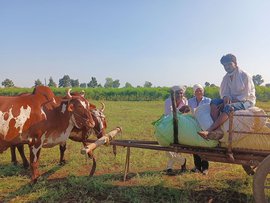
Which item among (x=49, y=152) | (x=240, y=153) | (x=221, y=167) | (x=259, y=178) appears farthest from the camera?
(x=49, y=152)

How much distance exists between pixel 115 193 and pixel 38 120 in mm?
2064

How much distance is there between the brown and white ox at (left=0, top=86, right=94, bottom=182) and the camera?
5.57m

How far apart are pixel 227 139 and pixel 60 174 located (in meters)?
3.92

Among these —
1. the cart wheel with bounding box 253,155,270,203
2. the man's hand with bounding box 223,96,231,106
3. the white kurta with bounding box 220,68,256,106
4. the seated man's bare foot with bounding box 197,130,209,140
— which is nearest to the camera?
the cart wheel with bounding box 253,155,270,203

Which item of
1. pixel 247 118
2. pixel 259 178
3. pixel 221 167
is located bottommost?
pixel 221 167

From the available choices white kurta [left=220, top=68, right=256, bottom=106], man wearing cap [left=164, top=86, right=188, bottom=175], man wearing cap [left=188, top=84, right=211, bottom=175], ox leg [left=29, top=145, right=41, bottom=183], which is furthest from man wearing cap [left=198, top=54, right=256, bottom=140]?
ox leg [left=29, top=145, right=41, bottom=183]

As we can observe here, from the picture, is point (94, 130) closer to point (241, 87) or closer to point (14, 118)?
point (14, 118)

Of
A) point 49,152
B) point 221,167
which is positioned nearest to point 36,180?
point 49,152

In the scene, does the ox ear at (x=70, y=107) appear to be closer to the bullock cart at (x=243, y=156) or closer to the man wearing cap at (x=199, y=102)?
the bullock cart at (x=243, y=156)

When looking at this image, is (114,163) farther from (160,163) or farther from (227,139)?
(227,139)

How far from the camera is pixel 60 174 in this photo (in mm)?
6613

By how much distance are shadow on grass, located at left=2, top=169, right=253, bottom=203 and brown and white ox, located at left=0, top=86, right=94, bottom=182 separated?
21.3 inches

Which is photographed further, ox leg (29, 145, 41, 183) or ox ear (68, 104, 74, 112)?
ox ear (68, 104, 74, 112)

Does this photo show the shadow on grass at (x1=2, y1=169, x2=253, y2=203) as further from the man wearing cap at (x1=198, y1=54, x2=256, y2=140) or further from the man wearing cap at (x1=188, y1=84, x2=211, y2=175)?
the man wearing cap at (x1=198, y1=54, x2=256, y2=140)
